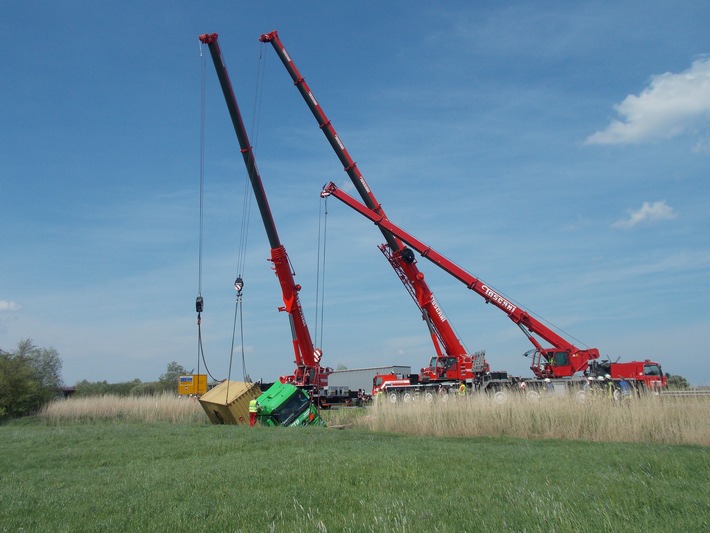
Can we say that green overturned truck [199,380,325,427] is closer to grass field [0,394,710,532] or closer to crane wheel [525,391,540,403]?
crane wheel [525,391,540,403]

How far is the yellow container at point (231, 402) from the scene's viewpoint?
2075 cm

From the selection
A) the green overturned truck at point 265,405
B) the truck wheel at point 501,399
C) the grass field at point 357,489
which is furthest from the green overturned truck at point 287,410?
the grass field at point 357,489

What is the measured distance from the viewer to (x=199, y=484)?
26.0ft

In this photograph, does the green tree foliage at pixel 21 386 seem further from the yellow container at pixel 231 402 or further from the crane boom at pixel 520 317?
the crane boom at pixel 520 317

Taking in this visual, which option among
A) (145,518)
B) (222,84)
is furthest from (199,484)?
(222,84)

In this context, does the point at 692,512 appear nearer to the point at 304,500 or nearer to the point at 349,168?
the point at 304,500

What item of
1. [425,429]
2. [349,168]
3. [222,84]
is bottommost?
[425,429]

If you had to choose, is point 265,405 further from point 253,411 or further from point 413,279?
point 413,279

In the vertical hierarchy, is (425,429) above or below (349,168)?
below

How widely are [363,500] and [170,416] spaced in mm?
19803

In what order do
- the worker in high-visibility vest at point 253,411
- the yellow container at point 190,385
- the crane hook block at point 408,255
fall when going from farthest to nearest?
the yellow container at point 190,385, the crane hook block at point 408,255, the worker in high-visibility vest at point 253,411

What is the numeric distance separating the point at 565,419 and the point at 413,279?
15.8 metres

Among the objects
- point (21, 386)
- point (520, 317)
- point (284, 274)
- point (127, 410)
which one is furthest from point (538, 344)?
point (21, 386)

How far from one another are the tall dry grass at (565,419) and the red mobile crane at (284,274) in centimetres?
1210
